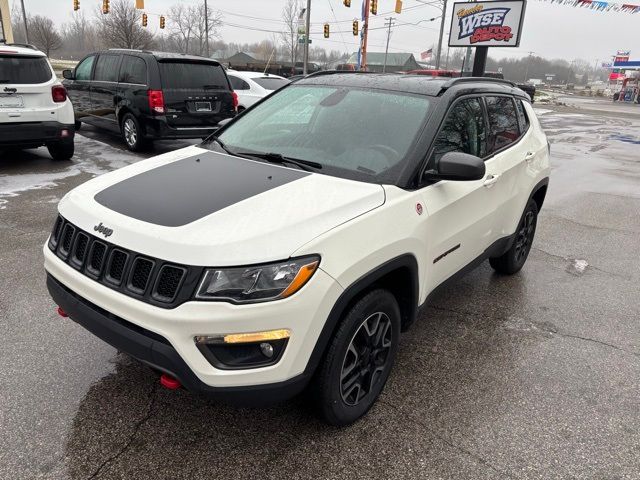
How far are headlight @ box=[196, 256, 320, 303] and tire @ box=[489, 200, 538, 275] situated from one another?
9.71ft

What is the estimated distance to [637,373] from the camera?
329 cm

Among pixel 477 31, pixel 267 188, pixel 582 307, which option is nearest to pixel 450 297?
pixel 582 307

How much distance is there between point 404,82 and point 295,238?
174cm

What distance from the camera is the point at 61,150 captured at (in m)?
8.25

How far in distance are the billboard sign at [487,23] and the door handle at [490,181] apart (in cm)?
1503

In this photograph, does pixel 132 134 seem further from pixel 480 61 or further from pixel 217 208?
pixel 480 61

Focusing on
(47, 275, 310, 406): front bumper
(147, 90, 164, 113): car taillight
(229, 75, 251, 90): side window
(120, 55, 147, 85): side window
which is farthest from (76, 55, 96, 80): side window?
(47, 275, 310, 406): front bumper

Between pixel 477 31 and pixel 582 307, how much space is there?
1625cm


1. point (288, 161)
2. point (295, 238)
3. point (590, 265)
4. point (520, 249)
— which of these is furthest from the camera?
point (590, 265)

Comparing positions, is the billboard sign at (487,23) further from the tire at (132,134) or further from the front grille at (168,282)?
the front grille at (168,282)

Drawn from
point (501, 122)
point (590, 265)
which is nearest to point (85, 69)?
point (501, 122)

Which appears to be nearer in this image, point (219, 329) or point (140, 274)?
point (219, 329)

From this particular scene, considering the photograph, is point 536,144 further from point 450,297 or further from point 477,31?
point 477,31

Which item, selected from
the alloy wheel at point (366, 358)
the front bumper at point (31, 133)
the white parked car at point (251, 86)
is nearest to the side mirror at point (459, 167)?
the alloy wheel at point (366, 358)
